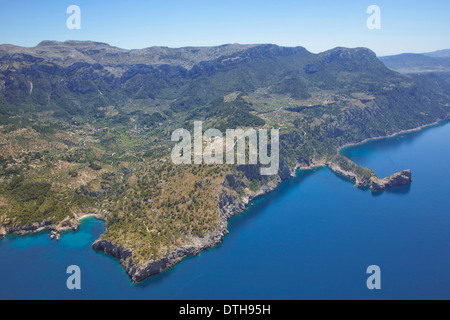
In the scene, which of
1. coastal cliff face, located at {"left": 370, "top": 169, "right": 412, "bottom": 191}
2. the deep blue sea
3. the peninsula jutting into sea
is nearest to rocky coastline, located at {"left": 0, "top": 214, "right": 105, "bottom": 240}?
the peninsula jutting into sea

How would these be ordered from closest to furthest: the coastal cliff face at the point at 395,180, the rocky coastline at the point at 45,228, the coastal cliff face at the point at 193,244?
the coastal cliff face at the point at 193,244
the rocky coastline at the point at 45,228
the coastal cliff face at the point at 395,180

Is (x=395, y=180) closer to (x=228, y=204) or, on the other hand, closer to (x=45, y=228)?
(x=228, y=204)

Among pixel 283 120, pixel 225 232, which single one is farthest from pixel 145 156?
pixel 283 120

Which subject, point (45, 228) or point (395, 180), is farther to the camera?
point (395, 180)

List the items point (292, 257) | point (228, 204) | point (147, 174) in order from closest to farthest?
1. point (292, 257)
2. point (228, 204)
3. point (147, 174)

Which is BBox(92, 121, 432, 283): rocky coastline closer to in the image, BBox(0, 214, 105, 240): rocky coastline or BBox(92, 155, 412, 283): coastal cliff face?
BBox(92, 155, 412, 283): coastal cliff face

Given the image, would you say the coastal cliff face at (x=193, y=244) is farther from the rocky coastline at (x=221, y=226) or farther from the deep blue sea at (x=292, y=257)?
the deep blue sea at (x=292, y=257)

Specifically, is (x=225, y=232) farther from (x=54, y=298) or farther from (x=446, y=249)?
(x=446, y=249)

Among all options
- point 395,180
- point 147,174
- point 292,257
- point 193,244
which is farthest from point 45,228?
point 395,180

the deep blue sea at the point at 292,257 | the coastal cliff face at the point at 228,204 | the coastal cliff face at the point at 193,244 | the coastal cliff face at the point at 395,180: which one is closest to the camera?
the deep blue sea at the point at 292,257

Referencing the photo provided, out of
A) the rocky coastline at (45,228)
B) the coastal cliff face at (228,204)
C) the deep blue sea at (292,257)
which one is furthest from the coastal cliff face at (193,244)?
the rocky coastline at (45,228)
